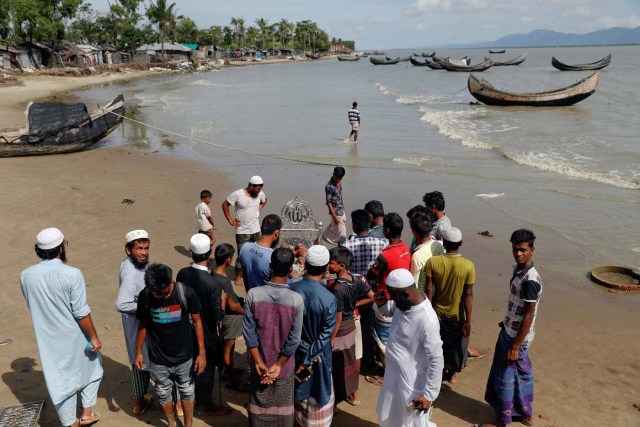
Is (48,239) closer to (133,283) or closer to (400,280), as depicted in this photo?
(133,283)

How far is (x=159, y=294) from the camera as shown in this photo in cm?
326

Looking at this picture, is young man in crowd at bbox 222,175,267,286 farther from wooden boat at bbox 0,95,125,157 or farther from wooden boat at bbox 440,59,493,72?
wooden boat at bbox 440,59,493,72

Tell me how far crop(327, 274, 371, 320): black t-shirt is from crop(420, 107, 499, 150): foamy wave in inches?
573

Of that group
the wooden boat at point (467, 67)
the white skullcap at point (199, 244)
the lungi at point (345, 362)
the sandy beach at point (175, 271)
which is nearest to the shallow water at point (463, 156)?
the sandy beach at point (175, 271)

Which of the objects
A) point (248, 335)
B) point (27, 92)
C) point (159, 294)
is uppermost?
point (159, 294)

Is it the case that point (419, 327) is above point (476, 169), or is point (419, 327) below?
above

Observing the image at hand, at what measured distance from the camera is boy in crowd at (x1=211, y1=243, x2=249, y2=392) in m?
3.89

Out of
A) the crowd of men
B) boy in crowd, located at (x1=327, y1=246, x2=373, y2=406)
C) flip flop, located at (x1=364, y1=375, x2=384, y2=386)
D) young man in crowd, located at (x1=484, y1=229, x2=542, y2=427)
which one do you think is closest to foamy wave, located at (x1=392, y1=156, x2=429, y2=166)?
the crowd of men

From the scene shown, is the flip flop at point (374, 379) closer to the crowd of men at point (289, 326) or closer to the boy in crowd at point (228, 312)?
the crowd of men at point (289, 326)

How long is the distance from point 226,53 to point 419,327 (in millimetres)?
113098

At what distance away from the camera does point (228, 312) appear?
404cm

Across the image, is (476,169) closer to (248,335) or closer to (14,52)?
(248,335)

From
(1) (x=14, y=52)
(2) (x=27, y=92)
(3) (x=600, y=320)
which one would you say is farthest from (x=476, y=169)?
(1) (x=14, y=52)

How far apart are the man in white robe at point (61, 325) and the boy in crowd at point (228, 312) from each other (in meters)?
0.98
